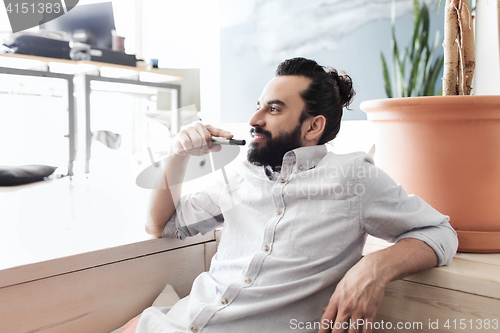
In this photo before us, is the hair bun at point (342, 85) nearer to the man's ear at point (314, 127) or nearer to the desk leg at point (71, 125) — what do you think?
the man's ear at point (314, 127)

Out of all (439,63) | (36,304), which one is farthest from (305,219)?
(439,63)

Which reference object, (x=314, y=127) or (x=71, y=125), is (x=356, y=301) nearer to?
(x=314, y=127)

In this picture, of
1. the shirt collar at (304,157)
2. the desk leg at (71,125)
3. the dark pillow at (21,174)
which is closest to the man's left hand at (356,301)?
the shirt collar at (304,157)

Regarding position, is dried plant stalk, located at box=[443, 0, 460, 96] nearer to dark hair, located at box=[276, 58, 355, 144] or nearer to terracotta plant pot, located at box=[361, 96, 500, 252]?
terracotta plant pot, located at box=[361, 96, 500, 252]

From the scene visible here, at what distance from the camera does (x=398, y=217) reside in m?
0.68

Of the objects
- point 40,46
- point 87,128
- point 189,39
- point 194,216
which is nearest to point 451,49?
point 194,216

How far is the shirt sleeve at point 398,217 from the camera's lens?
26.8 inches

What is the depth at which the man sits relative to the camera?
0.66m

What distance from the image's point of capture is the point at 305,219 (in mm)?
737

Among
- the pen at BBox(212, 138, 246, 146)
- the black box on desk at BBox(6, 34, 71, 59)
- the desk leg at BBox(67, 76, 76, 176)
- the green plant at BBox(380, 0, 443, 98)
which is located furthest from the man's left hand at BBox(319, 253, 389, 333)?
the black box on desk at BBox(6, 34, 71, 59)

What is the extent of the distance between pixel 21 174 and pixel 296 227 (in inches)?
77.1

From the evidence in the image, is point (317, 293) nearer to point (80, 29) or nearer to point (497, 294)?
point (497, 294)

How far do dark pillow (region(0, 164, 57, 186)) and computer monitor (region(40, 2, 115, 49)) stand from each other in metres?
1.32

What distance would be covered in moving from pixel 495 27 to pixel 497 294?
918 millimetres
